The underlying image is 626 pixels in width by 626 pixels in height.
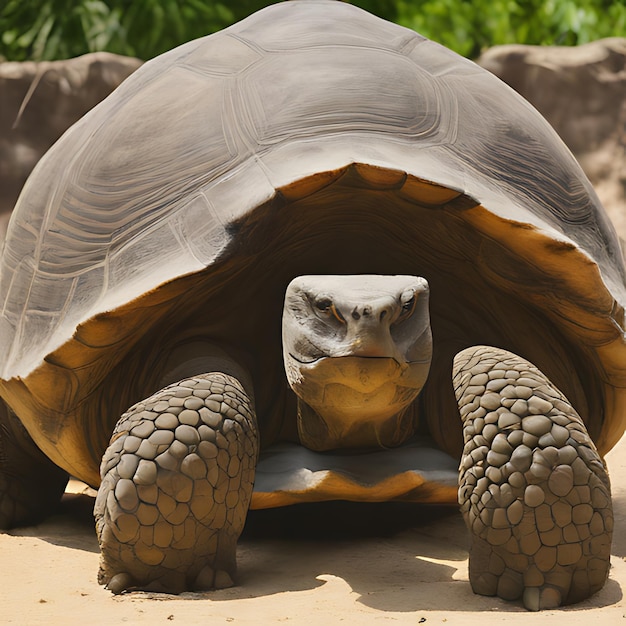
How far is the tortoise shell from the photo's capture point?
2877 millimetres

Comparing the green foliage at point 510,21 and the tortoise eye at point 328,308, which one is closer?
the tortoise eye at point 328,308

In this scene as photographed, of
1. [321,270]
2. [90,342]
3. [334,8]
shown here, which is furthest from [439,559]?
[334,8]

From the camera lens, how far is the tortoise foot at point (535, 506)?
2.46 m

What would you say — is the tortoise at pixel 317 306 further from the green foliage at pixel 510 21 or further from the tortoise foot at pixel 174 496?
the green foliage at pixel 510 21

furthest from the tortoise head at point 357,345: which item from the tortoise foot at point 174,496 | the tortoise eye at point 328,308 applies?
the tortoise foot at point 174,496

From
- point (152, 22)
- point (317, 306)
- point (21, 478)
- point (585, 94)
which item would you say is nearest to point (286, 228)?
point (317, 306)

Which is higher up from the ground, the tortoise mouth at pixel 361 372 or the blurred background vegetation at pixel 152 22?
the blurred background vegetation at pixel 152 22

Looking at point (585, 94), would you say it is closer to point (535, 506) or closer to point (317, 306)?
point (317, 306)

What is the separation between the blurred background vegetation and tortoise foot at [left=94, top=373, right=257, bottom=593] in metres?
6.67

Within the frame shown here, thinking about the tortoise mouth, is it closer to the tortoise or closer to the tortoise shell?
the tortoise

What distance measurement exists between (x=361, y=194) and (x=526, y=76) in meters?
6.12

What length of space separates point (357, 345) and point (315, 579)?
0.67 m

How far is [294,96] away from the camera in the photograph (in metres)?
3.16

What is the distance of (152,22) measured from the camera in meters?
8.79
